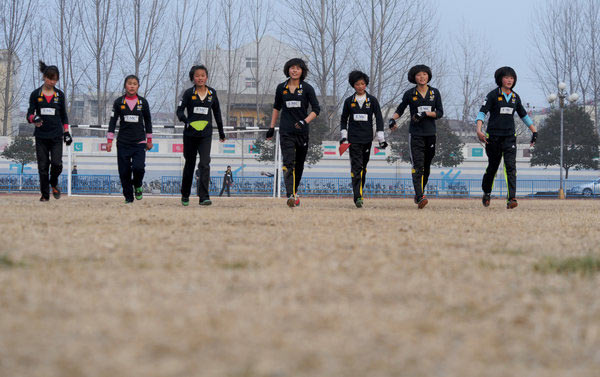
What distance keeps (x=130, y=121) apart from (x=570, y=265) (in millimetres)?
7658

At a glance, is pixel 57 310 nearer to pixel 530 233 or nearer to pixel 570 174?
pixel 530 233

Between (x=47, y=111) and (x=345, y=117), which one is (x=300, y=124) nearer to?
(x=345, y=117)

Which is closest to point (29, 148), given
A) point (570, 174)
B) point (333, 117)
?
point (333, 117)

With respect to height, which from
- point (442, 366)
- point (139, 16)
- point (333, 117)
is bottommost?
point (442, 366)

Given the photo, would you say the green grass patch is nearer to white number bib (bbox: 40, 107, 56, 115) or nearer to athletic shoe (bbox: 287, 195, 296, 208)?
athletic shoe (bbox: 287, 195, 296, 208)

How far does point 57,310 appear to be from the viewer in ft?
6.79

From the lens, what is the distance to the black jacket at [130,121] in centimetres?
987

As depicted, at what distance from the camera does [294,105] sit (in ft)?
29.8

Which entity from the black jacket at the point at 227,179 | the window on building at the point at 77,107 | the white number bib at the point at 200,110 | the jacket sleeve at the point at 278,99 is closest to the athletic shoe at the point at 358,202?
the jacket sleeve at the point at 278,99

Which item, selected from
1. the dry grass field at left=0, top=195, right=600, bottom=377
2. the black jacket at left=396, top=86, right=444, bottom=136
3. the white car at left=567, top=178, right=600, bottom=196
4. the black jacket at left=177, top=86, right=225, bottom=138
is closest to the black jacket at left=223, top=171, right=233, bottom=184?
the white car at left=567, top=178, right=600, bottom=196

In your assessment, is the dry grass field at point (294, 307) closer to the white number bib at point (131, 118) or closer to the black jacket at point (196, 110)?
the black jacket at point (196, 110)

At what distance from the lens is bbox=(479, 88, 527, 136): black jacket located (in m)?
9.65

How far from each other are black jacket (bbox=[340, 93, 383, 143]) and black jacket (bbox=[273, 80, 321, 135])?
0.56 meters

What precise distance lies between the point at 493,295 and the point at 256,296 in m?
0.85
